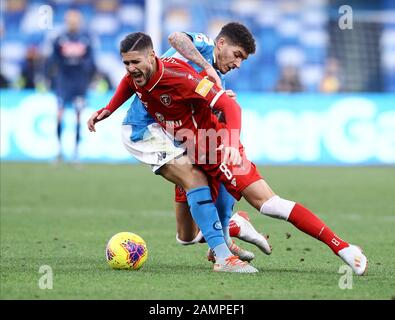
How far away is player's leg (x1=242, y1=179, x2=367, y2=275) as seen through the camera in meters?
6.37

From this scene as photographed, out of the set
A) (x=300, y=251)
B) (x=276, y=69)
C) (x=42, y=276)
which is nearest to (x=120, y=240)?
(x=42, y=276)

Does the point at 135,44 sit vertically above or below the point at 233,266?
above

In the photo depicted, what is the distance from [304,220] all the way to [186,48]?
4.80 ft

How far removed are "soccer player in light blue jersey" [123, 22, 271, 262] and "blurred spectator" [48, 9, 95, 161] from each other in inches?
397

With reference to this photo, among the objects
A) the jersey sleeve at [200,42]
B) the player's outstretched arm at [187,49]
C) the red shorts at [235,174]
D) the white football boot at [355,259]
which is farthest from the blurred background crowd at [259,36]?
the white football boot at [355,259]

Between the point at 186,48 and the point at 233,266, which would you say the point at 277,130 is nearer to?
the point at 186,48

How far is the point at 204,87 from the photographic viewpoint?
6.49m

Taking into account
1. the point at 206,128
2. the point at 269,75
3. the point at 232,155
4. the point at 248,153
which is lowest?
the point at 248,153

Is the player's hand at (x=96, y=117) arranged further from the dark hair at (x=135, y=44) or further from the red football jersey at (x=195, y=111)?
the dark hair at (x=135, y=44)

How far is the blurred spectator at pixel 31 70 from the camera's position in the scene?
70.1ft

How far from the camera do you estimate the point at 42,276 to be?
6.17 metres

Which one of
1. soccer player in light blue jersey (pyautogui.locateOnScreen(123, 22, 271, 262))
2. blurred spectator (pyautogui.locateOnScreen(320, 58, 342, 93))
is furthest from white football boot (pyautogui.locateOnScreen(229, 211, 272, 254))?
blurred spectator (pyautogui.locateOnScreen(320, 58, 342, 93))

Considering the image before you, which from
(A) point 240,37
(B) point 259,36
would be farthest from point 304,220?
(B) point 259,36
